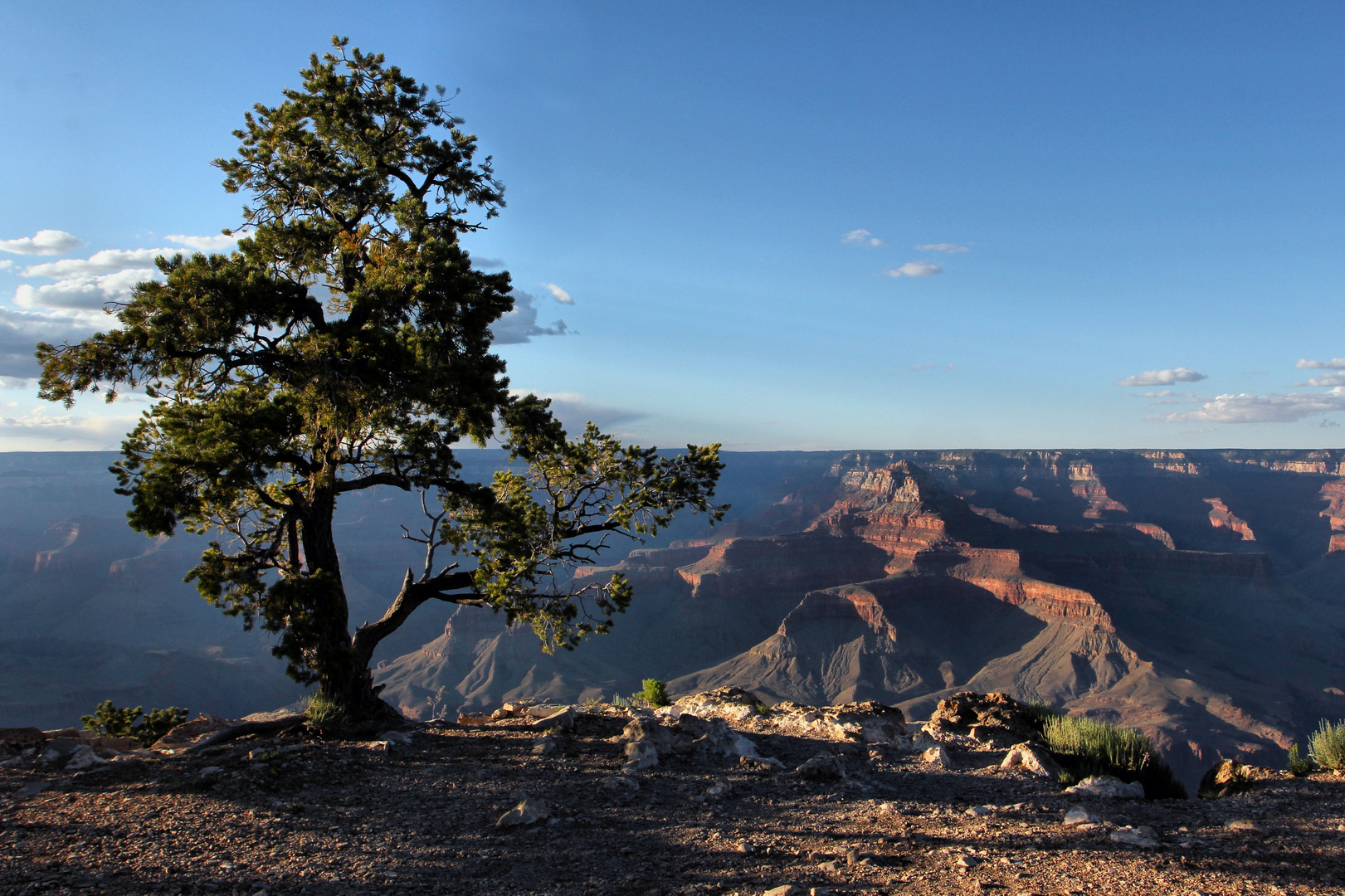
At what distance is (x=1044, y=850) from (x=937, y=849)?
96cm

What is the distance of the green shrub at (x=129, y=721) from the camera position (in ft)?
50.5

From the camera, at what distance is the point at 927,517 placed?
124562 mm

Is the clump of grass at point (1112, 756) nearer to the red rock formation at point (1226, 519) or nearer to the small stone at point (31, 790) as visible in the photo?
the small stone at point (31, 790)

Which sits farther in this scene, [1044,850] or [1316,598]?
[1316,598]

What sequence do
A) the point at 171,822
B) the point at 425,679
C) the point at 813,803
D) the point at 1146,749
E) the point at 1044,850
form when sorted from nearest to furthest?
1. the point at 1044,850
2. the point at 171,822
3. the point at 813,803
4. the point at 1146,749
5. the point at 425,679

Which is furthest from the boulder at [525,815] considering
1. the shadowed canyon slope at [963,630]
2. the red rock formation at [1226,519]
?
the red rock formation at [1226,519]

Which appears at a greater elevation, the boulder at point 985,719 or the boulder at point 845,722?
the boulder at point 845,722

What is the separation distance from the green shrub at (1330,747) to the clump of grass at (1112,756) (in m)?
1.70

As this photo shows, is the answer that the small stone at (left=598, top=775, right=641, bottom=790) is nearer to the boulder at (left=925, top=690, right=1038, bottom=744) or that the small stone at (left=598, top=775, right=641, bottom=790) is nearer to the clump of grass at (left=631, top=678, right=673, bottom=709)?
the boulder at (left=925, top=690, right=1038, bottom=744)

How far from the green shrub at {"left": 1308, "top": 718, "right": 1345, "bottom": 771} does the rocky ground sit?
40cm


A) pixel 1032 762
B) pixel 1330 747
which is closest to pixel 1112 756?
pixel 1032 762

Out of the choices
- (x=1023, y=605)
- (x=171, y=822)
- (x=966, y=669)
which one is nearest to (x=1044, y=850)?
(x=171, y=822)

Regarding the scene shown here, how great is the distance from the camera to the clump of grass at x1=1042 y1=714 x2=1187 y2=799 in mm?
9562

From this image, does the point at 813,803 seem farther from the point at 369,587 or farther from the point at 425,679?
the point at 369,587
